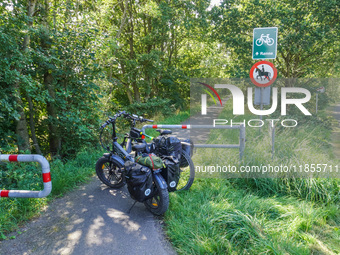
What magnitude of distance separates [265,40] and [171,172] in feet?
12.7

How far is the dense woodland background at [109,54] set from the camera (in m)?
4.89

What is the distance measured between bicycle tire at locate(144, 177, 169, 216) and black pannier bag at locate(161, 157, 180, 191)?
239mm

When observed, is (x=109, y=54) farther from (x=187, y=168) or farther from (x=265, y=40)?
(x=187, y=168)

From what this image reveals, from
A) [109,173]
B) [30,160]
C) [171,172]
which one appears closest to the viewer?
[30,160]

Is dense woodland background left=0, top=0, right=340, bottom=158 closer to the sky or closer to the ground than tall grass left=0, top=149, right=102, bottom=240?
closer to the sky

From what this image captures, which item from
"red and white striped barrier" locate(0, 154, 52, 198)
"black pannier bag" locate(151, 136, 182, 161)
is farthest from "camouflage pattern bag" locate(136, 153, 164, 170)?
"red and white striped barrier" locate(0, 154, 52, 198)

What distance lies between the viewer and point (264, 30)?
551 cm

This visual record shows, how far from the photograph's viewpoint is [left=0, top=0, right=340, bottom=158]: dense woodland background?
4.89 meters

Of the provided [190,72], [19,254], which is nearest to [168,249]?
[19,254]

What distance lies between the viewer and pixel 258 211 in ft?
11.7

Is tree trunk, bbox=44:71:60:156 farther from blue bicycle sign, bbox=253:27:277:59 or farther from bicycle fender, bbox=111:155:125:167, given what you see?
blue bicycle sign, bbox=253:27:277:59

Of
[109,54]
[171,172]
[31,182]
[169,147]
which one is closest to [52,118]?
[31,182]

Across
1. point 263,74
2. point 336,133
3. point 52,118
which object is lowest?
point 336,133

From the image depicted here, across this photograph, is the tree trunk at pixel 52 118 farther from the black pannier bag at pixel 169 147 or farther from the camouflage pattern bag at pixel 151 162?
the camouflage pattern bag at pixel 151 162
